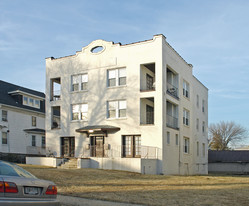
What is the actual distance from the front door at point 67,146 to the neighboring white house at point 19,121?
15.5 ft

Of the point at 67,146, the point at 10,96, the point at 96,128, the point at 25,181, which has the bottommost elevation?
the point at 67,146

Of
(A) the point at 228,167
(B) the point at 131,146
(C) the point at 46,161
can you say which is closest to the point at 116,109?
(B) the point at 131,146

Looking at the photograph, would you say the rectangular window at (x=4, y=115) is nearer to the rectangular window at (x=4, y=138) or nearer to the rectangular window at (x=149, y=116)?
the rectangular window at (x=4, y=138)

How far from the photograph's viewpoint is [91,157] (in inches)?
1053

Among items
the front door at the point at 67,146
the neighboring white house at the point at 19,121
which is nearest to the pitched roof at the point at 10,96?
the neighboring white house at the point at 19,121

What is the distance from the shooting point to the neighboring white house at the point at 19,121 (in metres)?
36.8

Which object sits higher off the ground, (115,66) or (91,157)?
(115,66)

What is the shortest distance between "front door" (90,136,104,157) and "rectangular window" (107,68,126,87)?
461cm

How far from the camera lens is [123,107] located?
27781 mm

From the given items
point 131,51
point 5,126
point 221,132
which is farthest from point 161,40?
point 221,132

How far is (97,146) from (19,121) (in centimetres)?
1479

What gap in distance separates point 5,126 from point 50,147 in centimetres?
871

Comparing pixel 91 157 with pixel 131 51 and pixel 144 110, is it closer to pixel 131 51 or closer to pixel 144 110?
pixel 144 110

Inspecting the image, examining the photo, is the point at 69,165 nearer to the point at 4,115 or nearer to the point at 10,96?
the point at 4,115
